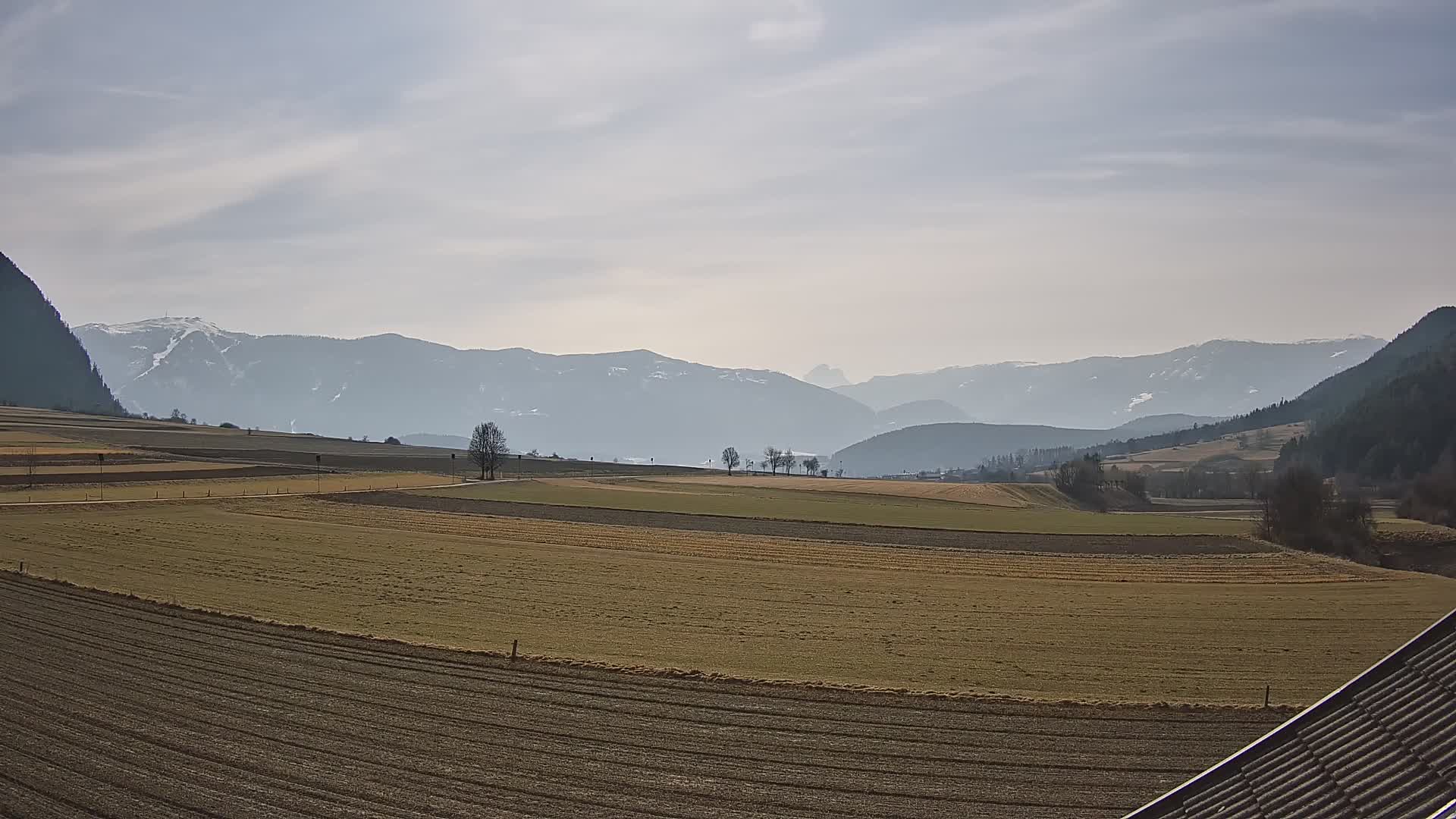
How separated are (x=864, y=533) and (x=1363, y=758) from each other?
6203cm

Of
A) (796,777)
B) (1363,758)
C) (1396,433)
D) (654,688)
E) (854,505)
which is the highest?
(1396,433)

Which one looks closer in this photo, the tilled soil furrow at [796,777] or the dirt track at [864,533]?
the tilled soil furrow at [796,777]

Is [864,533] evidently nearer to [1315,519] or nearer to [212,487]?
[1315,519]

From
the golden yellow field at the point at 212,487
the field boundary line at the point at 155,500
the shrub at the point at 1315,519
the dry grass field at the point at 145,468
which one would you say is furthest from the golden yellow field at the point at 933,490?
the dry grass field at the point at 145,468

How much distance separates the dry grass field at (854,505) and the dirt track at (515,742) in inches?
2106

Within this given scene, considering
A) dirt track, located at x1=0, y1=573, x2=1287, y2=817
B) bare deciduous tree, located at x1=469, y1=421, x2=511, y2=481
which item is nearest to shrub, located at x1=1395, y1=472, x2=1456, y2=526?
dirt track, located at x1=0, y1=573, x2=1287, y2=817

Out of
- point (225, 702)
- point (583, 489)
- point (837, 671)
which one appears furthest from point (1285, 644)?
point (583, 489)

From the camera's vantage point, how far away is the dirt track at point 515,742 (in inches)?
703

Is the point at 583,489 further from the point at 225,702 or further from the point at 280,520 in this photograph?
the point at 225,702

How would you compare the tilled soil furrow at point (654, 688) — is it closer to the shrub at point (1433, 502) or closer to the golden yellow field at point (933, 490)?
the golden yellow field at point (933, 490)

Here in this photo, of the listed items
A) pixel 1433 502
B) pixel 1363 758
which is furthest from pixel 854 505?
pixel 1363 758

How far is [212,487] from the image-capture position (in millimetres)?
92875

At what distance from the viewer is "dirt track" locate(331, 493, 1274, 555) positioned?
65.4 metres

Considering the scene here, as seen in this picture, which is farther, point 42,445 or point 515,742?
point 42,445
